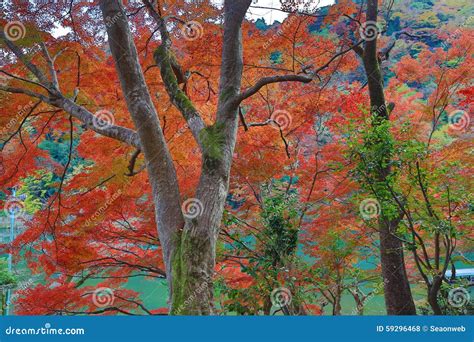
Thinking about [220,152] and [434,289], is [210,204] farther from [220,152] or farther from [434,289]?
[434,289]

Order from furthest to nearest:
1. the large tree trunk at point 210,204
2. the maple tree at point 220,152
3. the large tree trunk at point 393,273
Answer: the large tree trunk at point 393,273
the maple tree at point 220,152
the large tree trunk at point 210,204

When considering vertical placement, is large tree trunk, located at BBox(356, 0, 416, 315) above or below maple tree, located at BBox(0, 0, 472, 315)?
below

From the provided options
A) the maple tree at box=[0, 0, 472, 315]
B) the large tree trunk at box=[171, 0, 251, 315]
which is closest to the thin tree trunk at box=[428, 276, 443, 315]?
the maple tree at box=[0, 0, 472, 315]

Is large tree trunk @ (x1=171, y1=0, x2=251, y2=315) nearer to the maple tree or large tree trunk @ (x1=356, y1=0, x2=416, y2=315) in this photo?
the maple tree

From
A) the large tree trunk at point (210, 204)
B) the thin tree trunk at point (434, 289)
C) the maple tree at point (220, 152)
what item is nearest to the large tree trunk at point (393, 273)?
the maple tree at point (220, 152)

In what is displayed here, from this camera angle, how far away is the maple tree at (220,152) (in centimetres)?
350

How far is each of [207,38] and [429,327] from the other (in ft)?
15.5

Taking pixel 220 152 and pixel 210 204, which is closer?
pixel 210 204

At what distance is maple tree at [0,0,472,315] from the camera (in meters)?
3.50

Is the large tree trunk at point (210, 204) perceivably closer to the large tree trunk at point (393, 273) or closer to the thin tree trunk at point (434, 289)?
the large tree trunk at point (393, 273)

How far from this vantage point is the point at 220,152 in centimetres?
358

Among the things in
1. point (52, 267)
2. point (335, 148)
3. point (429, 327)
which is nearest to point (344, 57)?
point (335, 148)

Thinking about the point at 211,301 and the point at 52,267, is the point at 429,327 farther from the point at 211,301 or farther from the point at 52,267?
the point at 52,267

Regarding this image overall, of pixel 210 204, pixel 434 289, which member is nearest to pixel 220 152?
pixel 210 204
